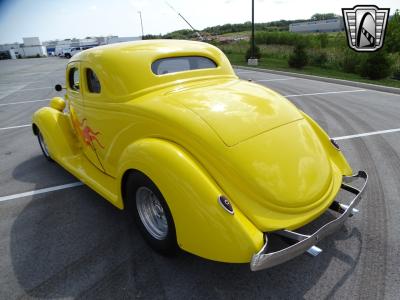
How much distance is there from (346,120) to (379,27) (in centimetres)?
1131

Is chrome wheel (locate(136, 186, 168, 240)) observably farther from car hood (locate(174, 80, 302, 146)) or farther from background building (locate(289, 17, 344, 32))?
background building (locate(289, 17, 344, 32))

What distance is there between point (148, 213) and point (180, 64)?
1779 mm

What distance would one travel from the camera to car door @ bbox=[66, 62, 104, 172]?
3.86 metres

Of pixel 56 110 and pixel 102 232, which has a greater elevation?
pixel 56 110

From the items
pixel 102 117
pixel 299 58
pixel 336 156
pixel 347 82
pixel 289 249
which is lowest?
pixel 347 82

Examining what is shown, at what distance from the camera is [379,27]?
50.2ft

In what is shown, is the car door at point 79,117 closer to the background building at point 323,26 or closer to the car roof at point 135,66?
the car roof at point 135,66

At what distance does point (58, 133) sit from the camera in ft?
14.5

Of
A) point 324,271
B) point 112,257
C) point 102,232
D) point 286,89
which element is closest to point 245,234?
point 324,271

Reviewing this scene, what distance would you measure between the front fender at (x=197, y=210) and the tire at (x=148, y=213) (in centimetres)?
21

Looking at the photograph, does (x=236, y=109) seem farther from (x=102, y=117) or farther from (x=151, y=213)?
(x=102, y=117)

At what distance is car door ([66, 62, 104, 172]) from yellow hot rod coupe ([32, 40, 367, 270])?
5cm

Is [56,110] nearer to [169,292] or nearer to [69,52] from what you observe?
[169,292]

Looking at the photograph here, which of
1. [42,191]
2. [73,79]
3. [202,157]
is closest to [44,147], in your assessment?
[42,191]
